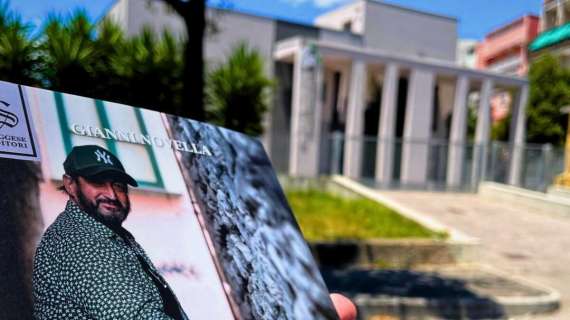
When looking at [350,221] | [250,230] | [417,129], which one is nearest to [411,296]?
[350,221]

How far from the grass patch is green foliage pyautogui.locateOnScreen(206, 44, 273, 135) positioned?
3.19m

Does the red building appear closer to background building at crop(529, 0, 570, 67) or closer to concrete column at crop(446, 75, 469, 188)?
concrete column at crop(446, 75, 469, 188)

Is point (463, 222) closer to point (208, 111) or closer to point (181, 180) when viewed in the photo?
point (208, 111)

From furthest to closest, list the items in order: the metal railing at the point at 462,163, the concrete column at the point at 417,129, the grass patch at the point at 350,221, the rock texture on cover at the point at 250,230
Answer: the concrete column at the point at 417,129, the metal railing at the point at 462,163, the grass patch at the point at 350,221, the rock texture on cover at the point at 250,230

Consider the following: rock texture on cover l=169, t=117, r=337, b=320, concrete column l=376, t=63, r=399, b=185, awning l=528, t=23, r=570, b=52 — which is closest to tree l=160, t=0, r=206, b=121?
rock texture on cover l=169, t=117, r=337, b=320

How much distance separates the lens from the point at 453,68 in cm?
2067

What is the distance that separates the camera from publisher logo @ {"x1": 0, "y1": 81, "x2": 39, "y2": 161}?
61.5 inches

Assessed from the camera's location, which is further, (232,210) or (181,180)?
(232,210)

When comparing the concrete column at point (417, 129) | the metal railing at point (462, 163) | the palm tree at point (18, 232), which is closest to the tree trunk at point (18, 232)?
the palm tree at point (18, 232)

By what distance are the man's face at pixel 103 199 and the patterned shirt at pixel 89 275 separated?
28 millimetres

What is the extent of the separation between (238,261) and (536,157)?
2111 cm

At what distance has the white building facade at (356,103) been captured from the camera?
690 inches

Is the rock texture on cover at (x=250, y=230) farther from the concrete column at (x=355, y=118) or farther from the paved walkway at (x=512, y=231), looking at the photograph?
the concrete column at (x=355, y=118)

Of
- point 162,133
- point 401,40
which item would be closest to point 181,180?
point 162,133
